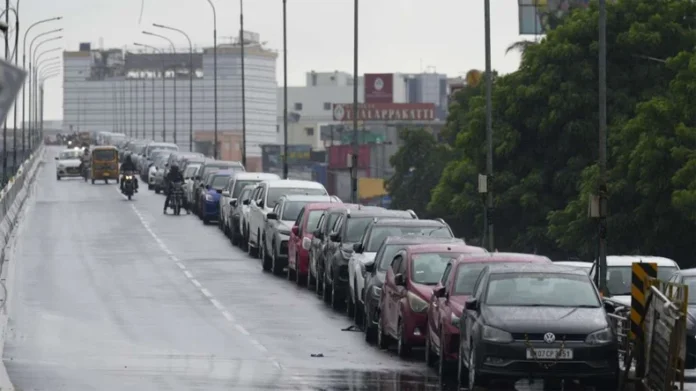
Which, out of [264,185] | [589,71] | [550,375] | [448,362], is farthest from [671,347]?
[589,71]

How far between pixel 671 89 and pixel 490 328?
1082 inches

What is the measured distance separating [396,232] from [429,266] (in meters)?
5.49

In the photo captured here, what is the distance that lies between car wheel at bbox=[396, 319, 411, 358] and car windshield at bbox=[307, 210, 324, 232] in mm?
12462

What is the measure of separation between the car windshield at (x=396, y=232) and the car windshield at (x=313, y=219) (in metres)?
6.46

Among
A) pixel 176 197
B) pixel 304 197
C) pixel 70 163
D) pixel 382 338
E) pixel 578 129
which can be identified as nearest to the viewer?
pixel 382 338

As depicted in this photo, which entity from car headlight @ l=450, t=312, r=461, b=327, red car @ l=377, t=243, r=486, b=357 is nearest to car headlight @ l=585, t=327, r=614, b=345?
car headlight @ l=450, t=312, r=461, b=327

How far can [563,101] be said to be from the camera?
5238cm

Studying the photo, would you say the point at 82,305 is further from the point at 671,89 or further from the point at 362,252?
the point at 671,89

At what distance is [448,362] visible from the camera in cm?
2031

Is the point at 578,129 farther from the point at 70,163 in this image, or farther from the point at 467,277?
the point at 70,163

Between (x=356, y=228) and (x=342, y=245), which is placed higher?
(x=356, y=228)

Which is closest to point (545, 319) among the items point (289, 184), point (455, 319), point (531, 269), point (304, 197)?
point (531, 269)

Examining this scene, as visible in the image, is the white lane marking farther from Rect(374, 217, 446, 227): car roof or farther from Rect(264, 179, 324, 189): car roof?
Rect(264, 179, 324, 189): car roof

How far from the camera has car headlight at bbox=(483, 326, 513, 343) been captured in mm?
18234
